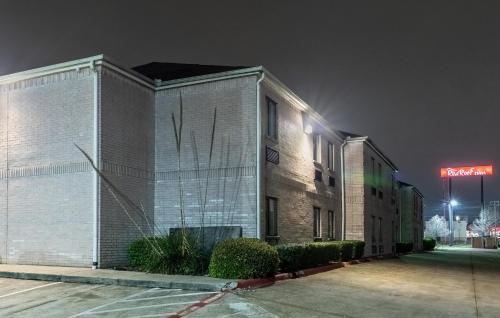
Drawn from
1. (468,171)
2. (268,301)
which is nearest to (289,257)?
(268,301)

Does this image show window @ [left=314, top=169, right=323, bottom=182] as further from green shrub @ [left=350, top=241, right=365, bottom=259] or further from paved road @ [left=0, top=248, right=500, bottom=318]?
paved road @ [left=0, top=248, right=500, bottom=318]

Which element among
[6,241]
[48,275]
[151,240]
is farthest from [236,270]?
[6,241]

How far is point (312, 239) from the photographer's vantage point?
72.1 feet

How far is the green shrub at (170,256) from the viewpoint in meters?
14.2

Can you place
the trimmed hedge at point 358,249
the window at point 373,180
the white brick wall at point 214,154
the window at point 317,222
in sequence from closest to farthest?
the white brick wall at point 214,154, the window at point 317,222, the trimmed hedge at point 358,249, the window at point 373,180

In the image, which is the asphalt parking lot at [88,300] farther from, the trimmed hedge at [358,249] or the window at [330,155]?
the window at [330,155]

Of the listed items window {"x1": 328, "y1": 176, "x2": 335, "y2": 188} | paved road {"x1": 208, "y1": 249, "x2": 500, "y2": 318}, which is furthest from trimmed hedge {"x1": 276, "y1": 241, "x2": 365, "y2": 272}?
window {"x1": 328, "y1": 176, "x2": 335, "y2": 188}

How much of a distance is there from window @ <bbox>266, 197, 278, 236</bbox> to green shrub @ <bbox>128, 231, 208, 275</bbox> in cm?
312

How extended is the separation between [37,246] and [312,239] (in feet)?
35.0

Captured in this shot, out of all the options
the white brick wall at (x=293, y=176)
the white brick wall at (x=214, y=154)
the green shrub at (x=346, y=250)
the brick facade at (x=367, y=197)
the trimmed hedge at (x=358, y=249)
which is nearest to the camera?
the white brick wall at (x=214, y=154)

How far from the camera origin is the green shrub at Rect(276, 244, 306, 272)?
1546 centimetres

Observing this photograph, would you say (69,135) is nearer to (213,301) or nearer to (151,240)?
(151,240)

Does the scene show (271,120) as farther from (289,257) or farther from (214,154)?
(289,257)

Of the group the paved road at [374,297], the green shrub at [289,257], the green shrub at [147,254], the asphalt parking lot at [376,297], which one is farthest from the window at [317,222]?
the green shrub at [147,254]
